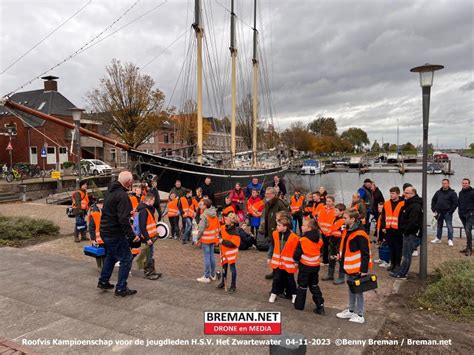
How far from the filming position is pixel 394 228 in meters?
7.37

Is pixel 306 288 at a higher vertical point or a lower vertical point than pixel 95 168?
lower

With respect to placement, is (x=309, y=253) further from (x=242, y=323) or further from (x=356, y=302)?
(x=242, y=323)

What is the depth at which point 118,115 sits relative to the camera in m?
33.7

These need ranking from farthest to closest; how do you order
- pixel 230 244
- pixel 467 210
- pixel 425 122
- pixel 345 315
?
pixel 467 210 < pixel 425 122 < pixel 230 244 < pixel 345 315

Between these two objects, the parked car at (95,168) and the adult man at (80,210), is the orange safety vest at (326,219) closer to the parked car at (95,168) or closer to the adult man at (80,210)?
the adult man at (80,210)

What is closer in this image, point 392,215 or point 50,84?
point 392,215

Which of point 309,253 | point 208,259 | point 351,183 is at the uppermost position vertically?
point 309,253

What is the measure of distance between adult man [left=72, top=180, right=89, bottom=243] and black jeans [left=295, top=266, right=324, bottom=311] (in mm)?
7417

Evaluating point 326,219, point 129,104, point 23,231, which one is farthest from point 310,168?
point 326,219

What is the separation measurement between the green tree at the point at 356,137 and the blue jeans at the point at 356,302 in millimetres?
140447

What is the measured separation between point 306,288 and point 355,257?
0.85m

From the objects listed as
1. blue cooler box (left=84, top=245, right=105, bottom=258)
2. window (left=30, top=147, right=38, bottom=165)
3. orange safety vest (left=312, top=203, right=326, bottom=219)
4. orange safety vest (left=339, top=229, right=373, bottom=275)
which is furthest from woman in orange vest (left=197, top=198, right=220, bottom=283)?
window (left=30, top=147, right=38, bottom=165)

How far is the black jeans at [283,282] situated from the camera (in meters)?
5.58

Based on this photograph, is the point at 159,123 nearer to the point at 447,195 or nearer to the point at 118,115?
the point at 118,115
